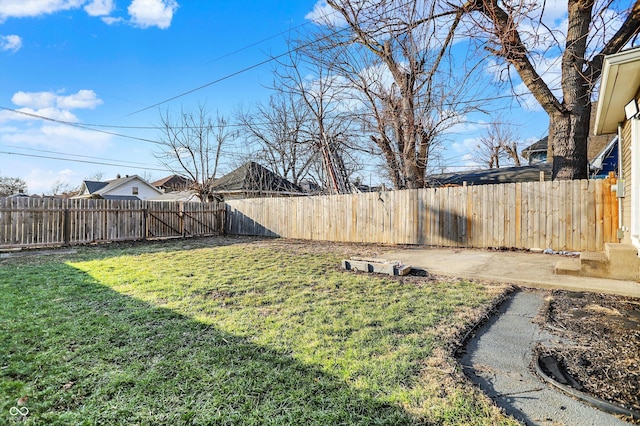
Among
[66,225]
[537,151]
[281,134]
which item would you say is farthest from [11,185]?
[537,151]

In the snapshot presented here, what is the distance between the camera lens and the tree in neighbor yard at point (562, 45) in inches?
194

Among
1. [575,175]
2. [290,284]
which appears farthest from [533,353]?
[575,175]

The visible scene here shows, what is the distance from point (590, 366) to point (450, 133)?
862 cm

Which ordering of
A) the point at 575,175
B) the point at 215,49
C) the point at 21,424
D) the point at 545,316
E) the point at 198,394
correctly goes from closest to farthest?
the point at 21,424, the point at 198,394, the point at 545,316, the point at 575,175, the point at 215,49

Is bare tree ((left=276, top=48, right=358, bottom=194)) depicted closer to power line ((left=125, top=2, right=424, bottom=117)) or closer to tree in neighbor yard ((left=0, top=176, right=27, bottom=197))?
power line ((left=125, top=2, right=424, bottom=117))

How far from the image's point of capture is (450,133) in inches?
376

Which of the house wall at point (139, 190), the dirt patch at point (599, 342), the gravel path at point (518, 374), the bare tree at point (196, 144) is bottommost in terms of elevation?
the gravel path at point (518, 374)

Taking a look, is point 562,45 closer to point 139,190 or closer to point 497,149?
point 497,149

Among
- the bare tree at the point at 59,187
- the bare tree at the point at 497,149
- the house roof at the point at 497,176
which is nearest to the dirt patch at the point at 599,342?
the house roof at the point at 497,176

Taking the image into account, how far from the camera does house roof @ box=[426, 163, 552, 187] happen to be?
13555mm

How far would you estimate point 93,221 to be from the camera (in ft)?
32.8

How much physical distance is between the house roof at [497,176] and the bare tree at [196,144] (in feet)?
38.1

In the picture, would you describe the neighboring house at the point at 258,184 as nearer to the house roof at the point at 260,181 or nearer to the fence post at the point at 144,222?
the house roof at the point at 260,181

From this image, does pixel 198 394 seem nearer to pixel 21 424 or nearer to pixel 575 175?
pixel 21 424
